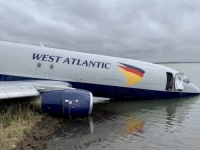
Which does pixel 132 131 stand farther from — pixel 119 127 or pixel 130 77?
pixel 130 77

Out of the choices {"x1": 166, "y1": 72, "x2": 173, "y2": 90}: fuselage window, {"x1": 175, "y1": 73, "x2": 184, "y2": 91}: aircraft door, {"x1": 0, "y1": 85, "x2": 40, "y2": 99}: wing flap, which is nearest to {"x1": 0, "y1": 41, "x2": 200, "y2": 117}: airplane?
{"x1": 166, "y1": 72, "x2": 173, "y2": 90}: fuselage window

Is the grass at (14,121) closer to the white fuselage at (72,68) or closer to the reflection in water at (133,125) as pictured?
the white fuselage at (72,68)

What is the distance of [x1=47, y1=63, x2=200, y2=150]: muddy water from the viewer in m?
6.83

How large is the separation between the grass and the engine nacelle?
49cm

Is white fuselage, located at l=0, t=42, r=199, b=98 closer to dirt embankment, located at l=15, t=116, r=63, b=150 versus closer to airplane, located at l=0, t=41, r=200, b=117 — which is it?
airplane, located at l=0, t=41, r=200, b=117

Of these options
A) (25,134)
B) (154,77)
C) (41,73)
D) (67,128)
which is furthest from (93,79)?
(25,134)

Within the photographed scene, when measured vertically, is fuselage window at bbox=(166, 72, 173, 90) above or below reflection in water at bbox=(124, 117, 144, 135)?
above

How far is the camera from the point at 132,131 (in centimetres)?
838

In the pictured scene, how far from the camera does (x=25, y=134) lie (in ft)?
23.5

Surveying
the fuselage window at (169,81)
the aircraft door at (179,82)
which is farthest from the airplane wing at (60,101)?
the aircraft door at (179,82)

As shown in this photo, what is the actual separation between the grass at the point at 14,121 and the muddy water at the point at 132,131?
3.28 ft

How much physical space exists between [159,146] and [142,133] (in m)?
1.39

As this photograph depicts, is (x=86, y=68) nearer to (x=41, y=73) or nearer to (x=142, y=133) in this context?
(x=41, y=73)

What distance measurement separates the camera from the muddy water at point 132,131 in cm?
683
